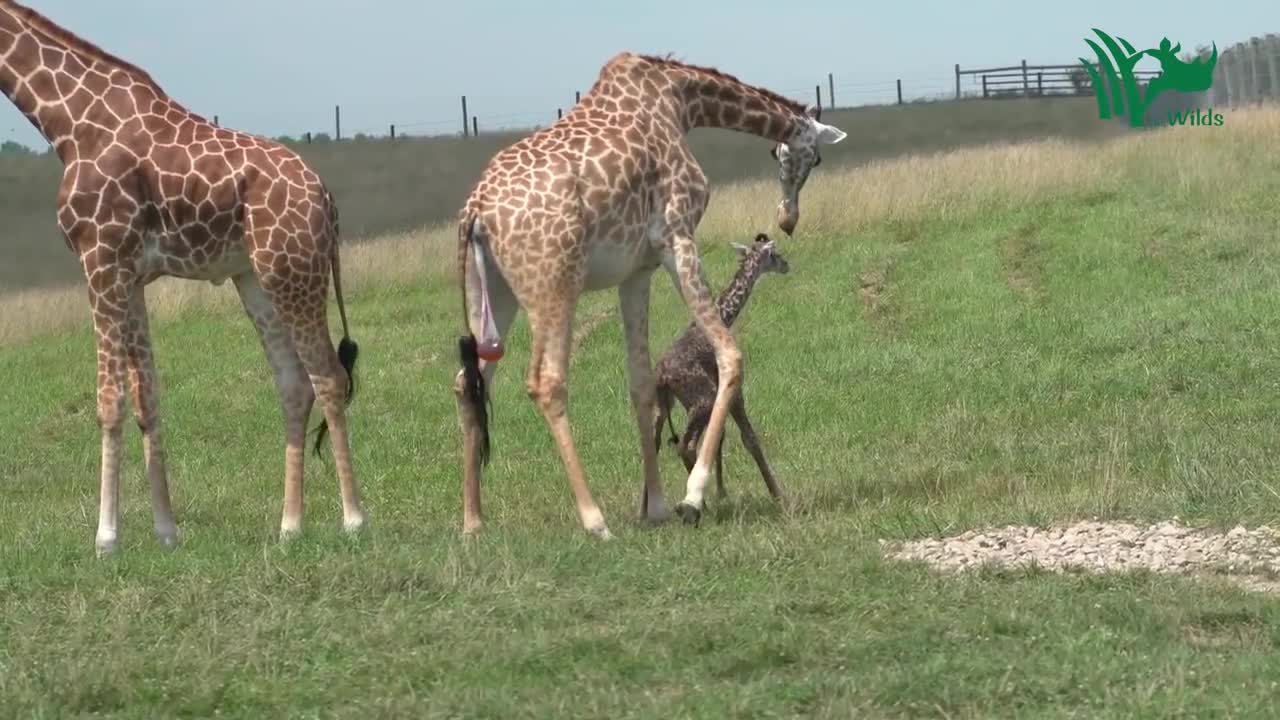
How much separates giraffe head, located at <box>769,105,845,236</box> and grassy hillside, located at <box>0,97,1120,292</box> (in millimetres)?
24351

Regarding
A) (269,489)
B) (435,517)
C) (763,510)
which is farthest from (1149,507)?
(269,489)

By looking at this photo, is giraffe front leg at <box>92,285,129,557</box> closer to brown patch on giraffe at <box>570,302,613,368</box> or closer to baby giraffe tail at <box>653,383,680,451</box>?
baby giraffe tail at <box>653,383,680,451</box>

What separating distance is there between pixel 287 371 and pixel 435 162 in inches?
1489

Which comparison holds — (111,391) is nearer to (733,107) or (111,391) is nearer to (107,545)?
(107,545)

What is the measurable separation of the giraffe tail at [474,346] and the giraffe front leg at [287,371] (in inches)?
35.0

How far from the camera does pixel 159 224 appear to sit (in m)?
8.96

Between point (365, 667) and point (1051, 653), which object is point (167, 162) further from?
point (1051, 653)

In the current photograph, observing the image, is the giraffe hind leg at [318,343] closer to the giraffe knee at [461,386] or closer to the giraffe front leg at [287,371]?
the giraffe front leg at [287,371]

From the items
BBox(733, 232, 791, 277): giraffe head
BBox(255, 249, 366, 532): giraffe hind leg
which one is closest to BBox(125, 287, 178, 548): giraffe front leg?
BBox(255, 249, 366, 532): giraffe hind leg

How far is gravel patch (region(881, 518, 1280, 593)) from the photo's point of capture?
7457 mm

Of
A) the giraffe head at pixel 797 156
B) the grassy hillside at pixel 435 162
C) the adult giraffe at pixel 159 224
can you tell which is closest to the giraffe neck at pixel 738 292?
the giraffe head at pixel 797 156

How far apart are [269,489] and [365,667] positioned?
6336 millimetres

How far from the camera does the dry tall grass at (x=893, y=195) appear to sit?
74.4 feet

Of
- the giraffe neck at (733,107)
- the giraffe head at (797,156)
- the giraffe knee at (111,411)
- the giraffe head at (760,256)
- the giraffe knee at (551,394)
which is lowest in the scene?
the giraffe knee at (551,394)
